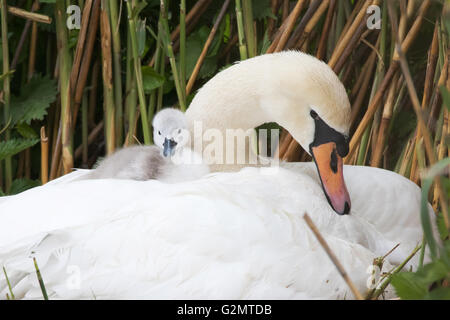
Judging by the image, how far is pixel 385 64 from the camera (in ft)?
6.63

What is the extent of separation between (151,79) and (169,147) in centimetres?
56

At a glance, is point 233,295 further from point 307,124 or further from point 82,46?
point 82,46

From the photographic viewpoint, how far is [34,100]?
7.29 feet

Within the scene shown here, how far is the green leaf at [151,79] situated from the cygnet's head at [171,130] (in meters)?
0.44

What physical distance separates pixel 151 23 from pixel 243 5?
1.31 feet

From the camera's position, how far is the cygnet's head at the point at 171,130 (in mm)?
1588

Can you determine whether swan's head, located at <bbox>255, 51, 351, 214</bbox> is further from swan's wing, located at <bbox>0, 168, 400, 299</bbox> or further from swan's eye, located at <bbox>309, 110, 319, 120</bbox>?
swan's wing, located at <bbox>0, 168, 400, 299</bbox>

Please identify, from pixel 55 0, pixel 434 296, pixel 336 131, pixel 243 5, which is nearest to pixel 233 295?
pixel 434 296

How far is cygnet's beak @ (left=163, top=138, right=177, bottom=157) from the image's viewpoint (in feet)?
5.10

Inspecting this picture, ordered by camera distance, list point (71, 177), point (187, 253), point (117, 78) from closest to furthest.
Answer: point (187, 253)
point (71, 177)
point (117, 78)

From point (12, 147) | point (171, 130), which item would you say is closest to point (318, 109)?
point (171, 130)

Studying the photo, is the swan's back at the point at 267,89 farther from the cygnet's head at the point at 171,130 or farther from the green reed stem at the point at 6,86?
the green reed stem at the point at 6,86

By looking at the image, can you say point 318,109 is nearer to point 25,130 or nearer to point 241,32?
point 241,32

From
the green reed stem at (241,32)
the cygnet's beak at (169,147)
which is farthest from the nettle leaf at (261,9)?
the cygnet's beak at (169,147)
